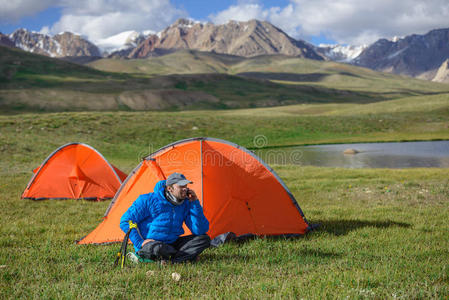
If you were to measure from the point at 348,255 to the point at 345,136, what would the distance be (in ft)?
187

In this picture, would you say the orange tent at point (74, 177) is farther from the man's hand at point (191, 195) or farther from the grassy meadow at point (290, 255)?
the man's hand at point (191, 195)

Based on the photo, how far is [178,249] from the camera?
7.82 m

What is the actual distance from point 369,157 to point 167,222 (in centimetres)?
3477

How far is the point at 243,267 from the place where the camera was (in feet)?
24.0

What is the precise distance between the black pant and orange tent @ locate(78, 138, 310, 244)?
5.74 ft

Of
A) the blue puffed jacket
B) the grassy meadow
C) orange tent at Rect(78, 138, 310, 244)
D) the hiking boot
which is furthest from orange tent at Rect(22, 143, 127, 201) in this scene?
the blue puffed jacket

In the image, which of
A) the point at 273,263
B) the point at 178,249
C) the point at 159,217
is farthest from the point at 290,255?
the point at 159,217

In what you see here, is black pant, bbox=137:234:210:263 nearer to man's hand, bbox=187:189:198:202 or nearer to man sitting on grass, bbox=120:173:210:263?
man sitting on grass, bbox=120:173:210:263

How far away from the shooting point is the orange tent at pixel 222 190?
9820mm

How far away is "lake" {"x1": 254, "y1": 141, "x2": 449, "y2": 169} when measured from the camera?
1310 inches

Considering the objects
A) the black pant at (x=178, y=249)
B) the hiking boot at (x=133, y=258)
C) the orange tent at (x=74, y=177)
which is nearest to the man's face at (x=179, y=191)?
the black pant at (x=178, y=249)

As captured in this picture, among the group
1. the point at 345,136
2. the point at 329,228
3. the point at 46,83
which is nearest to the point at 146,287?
the point at 329,228

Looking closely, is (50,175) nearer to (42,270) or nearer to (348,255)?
(42,270)

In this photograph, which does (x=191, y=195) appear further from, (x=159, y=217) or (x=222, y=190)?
(x=222, y=190)
